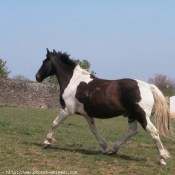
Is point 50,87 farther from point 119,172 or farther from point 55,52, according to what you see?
point 119,172

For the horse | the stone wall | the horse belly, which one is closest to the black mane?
the horse

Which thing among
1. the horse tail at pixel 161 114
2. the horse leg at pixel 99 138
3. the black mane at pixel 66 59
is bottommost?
the horse leg at pixel 99 138

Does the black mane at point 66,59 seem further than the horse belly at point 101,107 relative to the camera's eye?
Yes

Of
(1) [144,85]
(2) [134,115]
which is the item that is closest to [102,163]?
(2) [134,115]

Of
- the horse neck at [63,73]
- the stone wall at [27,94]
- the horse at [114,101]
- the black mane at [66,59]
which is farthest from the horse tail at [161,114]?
the stone wall at [27,94]

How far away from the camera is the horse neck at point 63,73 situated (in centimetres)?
956

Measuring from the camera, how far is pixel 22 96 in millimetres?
35031

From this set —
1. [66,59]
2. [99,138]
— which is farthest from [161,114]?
[66,59]

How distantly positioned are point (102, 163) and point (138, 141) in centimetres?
520

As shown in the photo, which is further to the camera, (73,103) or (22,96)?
(22,96)

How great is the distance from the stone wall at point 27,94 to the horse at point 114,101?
25.2 meters

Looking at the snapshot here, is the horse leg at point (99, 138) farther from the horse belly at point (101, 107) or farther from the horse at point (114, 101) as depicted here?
the horse belly at point (101, 107)

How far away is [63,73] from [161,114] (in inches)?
104

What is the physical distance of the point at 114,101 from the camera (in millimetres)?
8500
